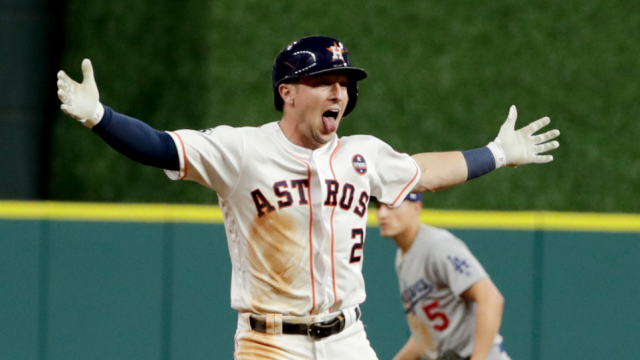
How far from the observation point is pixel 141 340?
5672mm

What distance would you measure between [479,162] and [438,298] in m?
1.06

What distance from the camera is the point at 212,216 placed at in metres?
5.76

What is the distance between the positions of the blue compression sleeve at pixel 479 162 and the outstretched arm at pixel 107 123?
1.22 meters

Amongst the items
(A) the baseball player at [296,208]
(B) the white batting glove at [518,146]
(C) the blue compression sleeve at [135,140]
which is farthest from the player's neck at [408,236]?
(C) the blue compression sleeve at [135,140]

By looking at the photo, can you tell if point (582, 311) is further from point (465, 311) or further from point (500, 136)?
point (500, 136)

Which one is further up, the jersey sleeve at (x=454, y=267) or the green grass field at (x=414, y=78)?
the green grass field at (x=414, y=78)

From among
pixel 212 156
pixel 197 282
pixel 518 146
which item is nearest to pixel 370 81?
pixel 197 282

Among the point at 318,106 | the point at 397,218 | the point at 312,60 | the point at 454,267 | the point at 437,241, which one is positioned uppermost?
the point at 312,60

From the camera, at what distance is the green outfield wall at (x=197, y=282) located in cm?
561

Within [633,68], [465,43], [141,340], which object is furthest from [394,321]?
[633,68]

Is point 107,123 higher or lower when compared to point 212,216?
higher

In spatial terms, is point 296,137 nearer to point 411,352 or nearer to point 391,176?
point 391,176

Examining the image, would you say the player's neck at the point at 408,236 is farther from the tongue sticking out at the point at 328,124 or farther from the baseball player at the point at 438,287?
the tongue sticking out at the point at 328,124

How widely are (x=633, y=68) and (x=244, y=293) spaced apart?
5119 millimetres
